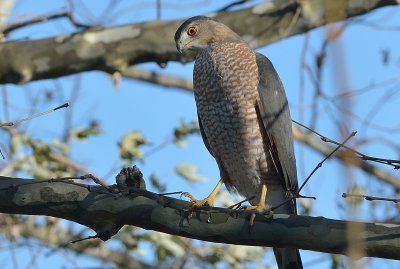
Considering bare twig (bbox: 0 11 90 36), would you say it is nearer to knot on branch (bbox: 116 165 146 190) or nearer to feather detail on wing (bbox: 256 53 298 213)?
feather detail on wing (bbox: 256 53 298 213)

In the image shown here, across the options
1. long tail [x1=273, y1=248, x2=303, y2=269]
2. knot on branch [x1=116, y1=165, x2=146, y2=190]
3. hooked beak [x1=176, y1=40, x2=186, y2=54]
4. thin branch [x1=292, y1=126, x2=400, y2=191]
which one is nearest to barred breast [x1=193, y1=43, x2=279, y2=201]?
hooked beak [x1=176, y1=40, x2=186, y2=54]

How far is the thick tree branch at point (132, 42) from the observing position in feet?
19.7

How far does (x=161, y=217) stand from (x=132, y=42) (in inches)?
117

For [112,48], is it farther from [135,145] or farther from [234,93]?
[234,93]

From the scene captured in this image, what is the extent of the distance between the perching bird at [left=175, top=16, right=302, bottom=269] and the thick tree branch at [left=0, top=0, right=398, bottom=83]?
3.37ft

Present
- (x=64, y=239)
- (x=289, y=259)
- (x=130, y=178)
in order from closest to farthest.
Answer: (x=130, y=178), (x=289, y=259), (x=64, y=239)

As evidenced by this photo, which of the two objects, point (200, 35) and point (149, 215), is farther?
point (200, 35)

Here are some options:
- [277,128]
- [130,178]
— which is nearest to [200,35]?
[277,128]

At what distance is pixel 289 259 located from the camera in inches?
178

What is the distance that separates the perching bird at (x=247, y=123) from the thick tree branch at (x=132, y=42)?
1.03m

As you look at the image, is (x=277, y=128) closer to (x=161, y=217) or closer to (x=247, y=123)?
(x=247, y=123)

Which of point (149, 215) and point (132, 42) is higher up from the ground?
point (132, 42)

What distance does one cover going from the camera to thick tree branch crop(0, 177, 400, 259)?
3.35m

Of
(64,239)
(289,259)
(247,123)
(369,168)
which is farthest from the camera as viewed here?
(369,168)
